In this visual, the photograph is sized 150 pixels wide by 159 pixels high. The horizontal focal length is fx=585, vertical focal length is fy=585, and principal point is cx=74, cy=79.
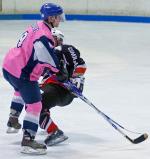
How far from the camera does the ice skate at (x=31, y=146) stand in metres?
3.25

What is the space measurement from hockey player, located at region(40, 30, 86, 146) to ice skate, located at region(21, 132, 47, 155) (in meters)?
0.20

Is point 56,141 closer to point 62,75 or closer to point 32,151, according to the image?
point 32,151

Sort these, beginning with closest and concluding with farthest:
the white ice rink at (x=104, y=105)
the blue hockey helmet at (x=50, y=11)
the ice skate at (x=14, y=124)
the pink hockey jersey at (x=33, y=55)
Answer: the pink hockey jersey at (x=33, y=55) → the blue hockey helmet at (x=50, y=11) → the white ice rink at (x=104, y=105) → the ice skate at (x=14, y=124)

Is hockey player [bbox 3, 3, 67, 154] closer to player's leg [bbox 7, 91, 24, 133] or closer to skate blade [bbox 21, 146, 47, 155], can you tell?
skate blade [bbox 21, 146, 47, 155]

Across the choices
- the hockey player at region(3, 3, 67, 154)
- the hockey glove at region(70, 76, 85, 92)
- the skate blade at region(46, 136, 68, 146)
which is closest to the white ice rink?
the skate blade at region(46, 136, 68, 146)

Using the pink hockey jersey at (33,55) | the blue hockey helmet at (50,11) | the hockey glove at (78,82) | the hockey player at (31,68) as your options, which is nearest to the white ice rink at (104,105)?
the hockey player at (31,68)

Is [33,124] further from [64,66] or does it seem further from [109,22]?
[109,22]

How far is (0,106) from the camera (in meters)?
4.58

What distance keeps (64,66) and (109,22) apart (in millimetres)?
9629

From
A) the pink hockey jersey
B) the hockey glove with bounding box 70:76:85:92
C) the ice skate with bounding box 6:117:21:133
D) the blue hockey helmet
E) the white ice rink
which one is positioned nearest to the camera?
the pink hockey jersey

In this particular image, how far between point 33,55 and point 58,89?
1.31ft

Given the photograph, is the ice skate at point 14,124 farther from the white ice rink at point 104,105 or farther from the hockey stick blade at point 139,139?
the hockey stick blade at point 139,139

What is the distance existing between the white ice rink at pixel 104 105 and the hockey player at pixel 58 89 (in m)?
0.09

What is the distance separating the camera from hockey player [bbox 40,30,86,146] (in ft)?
11.4
